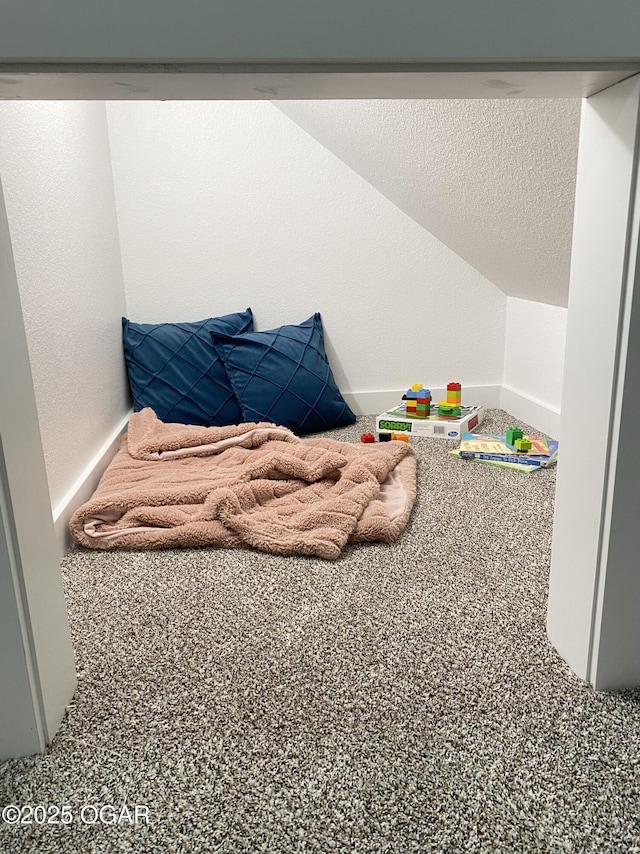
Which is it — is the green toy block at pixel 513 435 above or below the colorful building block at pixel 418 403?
below

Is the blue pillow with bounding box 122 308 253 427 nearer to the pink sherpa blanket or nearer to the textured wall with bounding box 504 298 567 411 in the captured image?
the pink sherpa blanket

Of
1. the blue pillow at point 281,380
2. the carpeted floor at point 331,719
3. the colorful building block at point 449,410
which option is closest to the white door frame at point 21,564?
the carpeted floor at point 331,719

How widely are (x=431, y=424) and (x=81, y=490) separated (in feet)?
3.82

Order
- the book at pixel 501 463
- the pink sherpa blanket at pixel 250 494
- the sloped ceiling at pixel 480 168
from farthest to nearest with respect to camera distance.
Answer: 1. the book at pixel 501 463
2. the pink sherpa blanket at pixel 250 494
3. the sloped ceiling at pixel 480 168

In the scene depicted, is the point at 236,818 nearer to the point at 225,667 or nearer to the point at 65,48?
the point at 225,667

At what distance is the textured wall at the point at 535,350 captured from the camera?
225cm

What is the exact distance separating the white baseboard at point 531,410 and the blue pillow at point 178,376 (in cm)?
107

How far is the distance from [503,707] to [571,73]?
0.84m

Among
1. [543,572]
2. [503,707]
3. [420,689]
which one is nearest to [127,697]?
[420,689]

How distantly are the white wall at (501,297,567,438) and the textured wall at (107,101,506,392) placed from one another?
0.32 ft

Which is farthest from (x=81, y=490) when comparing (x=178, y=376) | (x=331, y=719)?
(x=331, y=719)

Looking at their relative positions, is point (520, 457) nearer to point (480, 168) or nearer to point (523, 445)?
point (523, 445)

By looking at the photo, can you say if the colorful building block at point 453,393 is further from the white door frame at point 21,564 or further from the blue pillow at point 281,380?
the white door frame at point 21,564

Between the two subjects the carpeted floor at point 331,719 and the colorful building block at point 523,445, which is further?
the colorful building block at point 523,445
